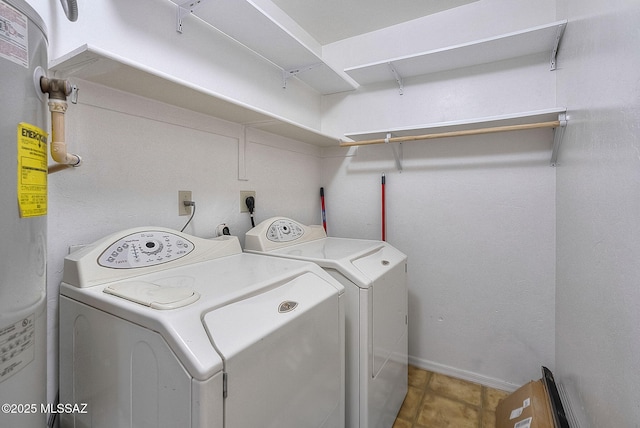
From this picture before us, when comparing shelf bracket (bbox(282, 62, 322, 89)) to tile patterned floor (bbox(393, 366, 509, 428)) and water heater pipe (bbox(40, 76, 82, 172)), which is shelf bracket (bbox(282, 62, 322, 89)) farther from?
tile patterned floor (bbox(393, 366, 509, 428))

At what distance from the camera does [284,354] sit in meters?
0.84

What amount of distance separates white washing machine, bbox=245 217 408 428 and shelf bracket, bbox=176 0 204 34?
1108 millimetres

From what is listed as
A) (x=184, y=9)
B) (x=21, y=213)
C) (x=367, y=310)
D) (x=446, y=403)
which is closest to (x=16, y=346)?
(x=21, y=213)

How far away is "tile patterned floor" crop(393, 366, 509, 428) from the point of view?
1650 millimetres

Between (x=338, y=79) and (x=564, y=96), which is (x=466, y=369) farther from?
(x=338, y=79)

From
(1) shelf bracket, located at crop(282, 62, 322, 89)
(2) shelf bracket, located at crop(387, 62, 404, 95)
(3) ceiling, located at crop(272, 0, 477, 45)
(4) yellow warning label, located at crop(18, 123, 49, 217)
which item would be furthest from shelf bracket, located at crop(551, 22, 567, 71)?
(4) yellow warning label, located at crop(18, 123, 49, 217)

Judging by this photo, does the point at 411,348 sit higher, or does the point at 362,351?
the point at 362,351

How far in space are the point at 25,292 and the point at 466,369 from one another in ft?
7.90

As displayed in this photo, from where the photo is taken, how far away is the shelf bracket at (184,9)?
4.47 feet

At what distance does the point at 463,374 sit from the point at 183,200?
220 centimetres

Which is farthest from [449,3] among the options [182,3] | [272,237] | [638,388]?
[638,388]

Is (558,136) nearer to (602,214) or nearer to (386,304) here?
(602,214)

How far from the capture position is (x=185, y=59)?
1.46 meters

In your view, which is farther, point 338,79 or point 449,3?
point 338,79
